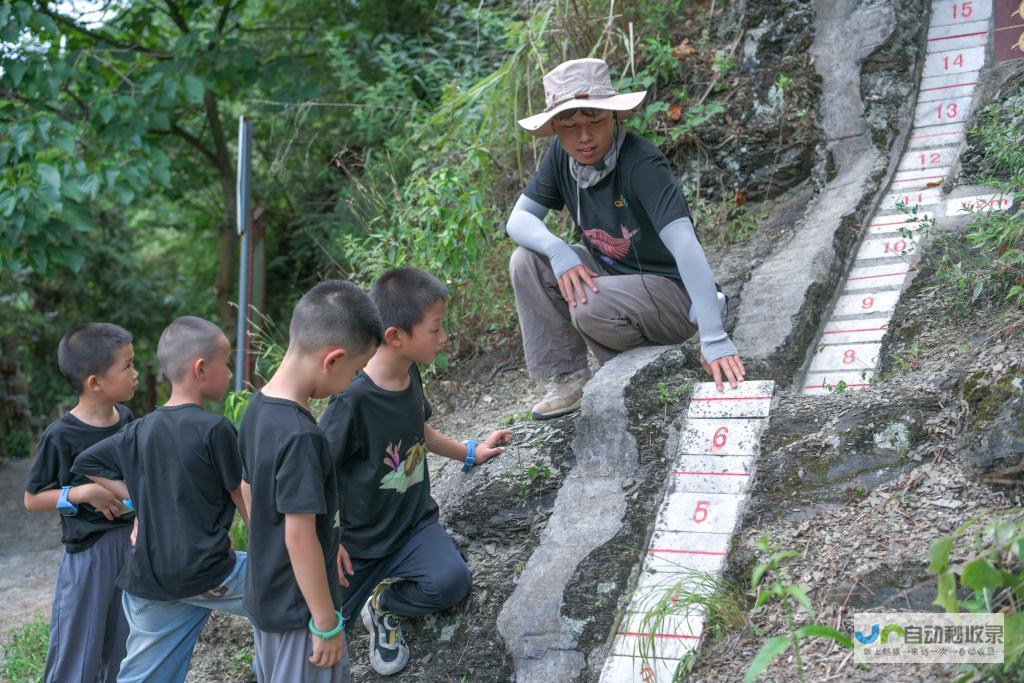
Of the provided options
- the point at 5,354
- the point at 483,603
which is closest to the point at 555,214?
the point at 483,603

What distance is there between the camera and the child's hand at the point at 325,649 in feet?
7.83

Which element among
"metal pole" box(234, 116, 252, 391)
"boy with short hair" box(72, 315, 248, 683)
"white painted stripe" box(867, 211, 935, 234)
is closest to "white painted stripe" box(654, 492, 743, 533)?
"boy with short hair" box(72, 315, 248, 683)

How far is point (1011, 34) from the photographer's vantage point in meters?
4.58

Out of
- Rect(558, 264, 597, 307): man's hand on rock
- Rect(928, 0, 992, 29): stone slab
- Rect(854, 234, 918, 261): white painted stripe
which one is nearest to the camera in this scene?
Rect(558, 264, 597, 307): man's hand on rock

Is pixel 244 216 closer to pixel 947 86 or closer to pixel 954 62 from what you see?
pixel 947 86

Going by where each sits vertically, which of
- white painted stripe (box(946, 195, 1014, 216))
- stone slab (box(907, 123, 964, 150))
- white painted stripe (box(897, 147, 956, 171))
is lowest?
white painted stripe (box(946, 195, 1014, 216))

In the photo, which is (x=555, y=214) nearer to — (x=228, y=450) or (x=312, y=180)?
(x=228, y=450)

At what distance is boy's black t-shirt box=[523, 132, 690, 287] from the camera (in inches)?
135

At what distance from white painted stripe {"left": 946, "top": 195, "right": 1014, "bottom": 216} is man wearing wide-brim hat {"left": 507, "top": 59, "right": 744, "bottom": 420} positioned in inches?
45.0

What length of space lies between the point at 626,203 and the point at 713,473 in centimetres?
115

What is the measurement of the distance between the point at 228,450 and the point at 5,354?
8.50m

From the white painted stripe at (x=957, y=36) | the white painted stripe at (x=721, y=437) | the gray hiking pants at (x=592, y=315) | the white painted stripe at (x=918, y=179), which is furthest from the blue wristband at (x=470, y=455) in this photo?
the white painted stripe at (x=957, y=36)

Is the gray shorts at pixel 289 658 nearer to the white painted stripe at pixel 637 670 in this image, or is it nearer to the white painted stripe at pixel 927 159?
the white painted stripe at pixel 637 670

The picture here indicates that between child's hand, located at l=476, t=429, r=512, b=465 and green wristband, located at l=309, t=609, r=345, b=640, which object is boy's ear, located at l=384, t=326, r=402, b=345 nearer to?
child's hand, located at l=476, t=429, r=512, b=465
